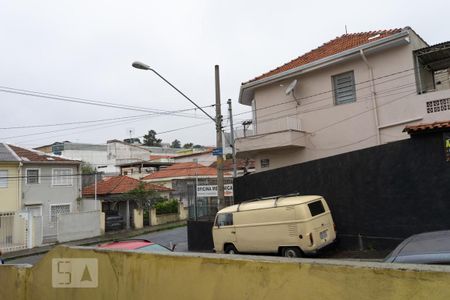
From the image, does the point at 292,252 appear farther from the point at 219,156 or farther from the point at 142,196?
the point at 142,196

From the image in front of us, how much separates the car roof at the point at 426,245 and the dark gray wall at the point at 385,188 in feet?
24.9

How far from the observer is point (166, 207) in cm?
3650

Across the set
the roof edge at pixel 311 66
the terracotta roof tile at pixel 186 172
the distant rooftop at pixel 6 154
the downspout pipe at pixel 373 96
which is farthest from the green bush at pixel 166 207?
the downspout pipe at pixel 373 96

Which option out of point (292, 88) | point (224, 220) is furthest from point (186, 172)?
point (224, 220)

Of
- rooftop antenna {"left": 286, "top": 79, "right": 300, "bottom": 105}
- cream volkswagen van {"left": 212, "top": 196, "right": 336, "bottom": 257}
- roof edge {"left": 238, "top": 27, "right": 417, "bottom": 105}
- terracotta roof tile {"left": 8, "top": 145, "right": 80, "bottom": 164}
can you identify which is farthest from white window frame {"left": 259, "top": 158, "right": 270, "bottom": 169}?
terracotta roof tile {"left": 8, "top": 145, "right": 80, "bottom": 164}

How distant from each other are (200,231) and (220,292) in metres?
16.5

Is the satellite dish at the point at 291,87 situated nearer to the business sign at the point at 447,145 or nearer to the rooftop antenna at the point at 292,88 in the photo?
the rooftop antenna at the point at 292,88

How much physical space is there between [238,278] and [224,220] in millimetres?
11893

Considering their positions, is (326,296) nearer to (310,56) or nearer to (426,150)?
(426,150)

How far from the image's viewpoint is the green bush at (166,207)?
35.9 m

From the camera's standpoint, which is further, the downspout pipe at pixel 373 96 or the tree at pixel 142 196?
the tree at pixel 142 196

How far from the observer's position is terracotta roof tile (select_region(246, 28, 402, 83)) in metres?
17.2

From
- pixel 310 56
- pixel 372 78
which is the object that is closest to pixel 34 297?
pixel 372 78

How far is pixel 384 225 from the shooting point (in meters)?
12.6
